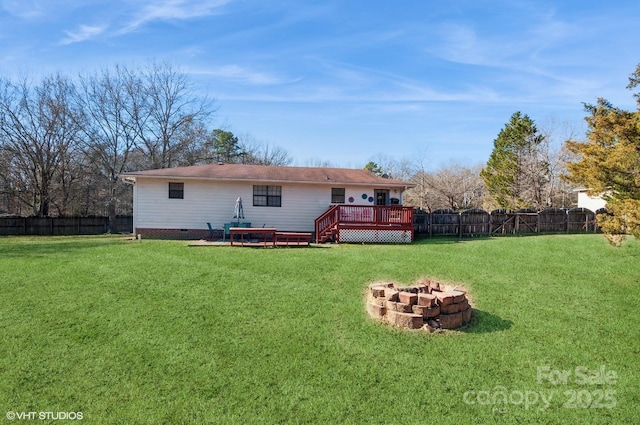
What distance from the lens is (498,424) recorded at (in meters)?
3.39

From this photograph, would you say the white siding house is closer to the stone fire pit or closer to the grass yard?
the grass yard

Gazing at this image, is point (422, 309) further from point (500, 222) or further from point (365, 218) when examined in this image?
point (500, 222)

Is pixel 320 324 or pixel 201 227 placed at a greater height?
pixel 201 227

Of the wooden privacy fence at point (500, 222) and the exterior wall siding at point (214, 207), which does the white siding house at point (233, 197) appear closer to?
the exterior wall siding at point (214, 207)

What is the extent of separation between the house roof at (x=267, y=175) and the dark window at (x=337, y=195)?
1.36 ft

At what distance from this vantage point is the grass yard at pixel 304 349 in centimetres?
359

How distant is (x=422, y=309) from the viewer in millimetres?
5277

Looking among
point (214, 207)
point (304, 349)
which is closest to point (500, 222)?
point (214, 207)

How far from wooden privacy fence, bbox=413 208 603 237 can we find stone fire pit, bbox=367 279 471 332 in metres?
10.7

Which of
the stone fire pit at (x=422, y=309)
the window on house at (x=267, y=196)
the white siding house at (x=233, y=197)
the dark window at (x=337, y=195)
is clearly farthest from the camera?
the dark window at (x=337, y=195)

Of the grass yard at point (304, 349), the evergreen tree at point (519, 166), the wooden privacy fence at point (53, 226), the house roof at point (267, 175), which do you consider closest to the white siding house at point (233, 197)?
the house roof at point (267, 175)

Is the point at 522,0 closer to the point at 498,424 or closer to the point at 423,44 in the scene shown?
the point at 423,44

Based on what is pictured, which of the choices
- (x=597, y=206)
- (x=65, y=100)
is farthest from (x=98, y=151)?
(x=597, y=206)

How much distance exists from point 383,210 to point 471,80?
20.2 ft
